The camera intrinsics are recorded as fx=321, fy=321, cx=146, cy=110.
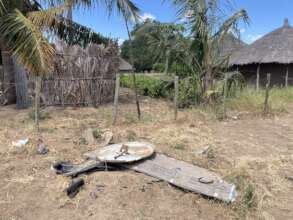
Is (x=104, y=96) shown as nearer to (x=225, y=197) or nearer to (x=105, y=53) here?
(x=105, y=53)

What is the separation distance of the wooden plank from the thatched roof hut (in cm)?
1350

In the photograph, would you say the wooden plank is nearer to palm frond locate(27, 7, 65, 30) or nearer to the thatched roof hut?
palm frond locate(27, 7, 65, 30)

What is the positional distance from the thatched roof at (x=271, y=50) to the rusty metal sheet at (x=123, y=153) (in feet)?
→ 44.2

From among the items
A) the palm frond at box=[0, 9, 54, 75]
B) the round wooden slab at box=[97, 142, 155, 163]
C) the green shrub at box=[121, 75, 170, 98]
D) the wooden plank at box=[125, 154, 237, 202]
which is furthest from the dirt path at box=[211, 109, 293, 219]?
the green shrub at box=[121, 75, 170, 98]

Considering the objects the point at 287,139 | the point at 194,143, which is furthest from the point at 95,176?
the point at 287,139

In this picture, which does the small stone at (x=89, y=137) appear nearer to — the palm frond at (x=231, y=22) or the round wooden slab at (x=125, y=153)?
the round wooden slab at (x=125, y=153)

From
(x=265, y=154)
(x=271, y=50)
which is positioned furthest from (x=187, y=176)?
(x=271, y=50)

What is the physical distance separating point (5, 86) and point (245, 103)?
7572 millimetres

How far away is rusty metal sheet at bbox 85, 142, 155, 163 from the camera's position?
436cm

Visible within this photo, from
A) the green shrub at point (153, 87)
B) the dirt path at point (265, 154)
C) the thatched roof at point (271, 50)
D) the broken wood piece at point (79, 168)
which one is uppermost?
the thatched roof at point (271, 50)

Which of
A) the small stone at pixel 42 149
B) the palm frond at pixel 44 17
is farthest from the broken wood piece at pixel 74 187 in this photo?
the palm frond at pixel 44 17

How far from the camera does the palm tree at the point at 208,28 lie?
996 centimetres

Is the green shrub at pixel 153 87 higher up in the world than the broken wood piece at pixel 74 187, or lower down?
higher up

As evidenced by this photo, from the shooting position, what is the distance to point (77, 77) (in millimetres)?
9727
